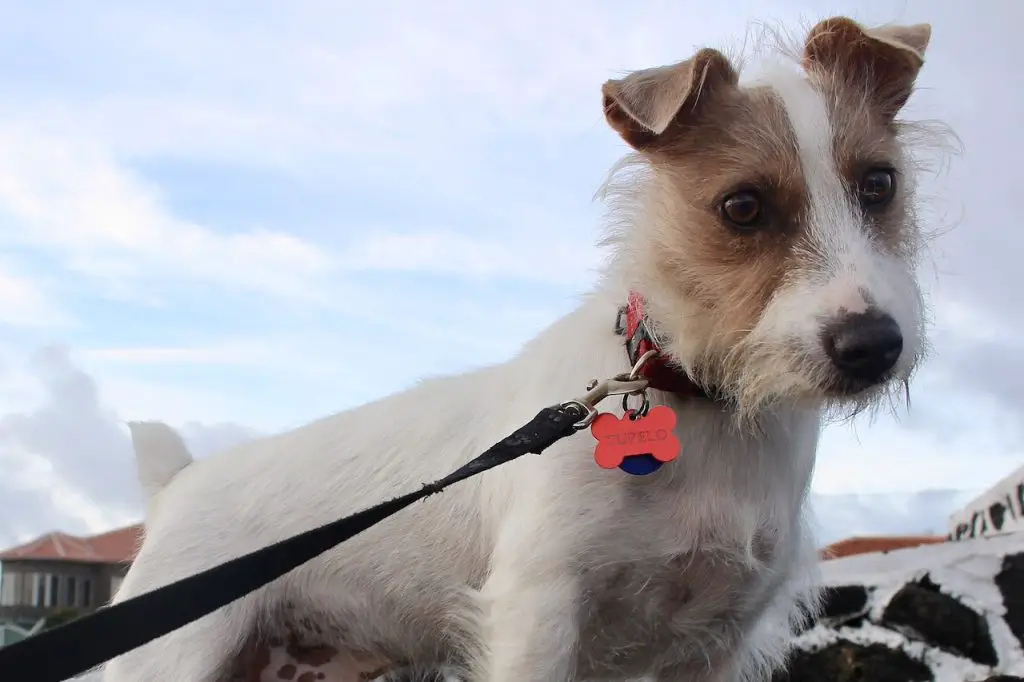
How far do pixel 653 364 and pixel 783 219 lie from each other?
572 mm

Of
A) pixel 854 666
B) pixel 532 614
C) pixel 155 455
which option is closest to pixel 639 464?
pixel 532 614

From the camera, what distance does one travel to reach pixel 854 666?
443 centimetres

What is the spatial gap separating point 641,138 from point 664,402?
833 mm

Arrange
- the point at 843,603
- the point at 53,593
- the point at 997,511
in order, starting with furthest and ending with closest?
the point at 53,593 < the point at 997,511 < the point at 843,603

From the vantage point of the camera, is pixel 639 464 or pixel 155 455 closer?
pixel 639 464

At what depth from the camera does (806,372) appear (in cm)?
234

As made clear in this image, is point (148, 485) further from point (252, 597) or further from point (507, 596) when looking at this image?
point (507, 596)

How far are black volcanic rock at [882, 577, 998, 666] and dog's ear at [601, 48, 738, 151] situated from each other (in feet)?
9.91

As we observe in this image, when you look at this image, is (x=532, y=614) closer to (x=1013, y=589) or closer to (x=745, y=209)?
(x=745, y=209)

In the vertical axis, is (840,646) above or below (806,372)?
→ below

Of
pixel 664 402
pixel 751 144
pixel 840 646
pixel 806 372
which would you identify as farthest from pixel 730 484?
pixel 840 646

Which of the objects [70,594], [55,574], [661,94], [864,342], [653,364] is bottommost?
[864,342]

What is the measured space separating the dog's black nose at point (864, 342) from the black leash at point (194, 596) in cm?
61

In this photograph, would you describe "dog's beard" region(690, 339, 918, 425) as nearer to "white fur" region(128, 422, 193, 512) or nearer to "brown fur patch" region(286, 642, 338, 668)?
"brown fur patch" region(286, 642, 338, 668)
